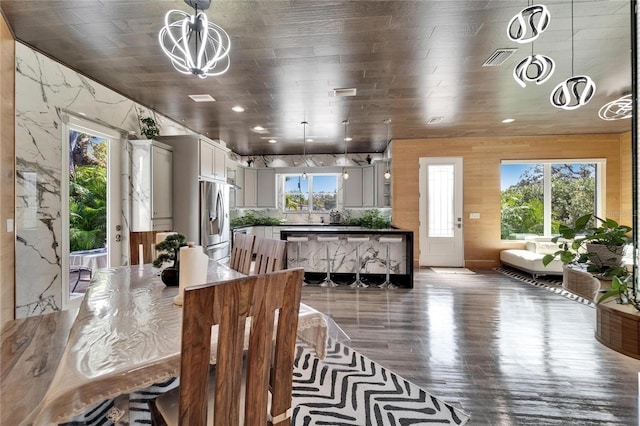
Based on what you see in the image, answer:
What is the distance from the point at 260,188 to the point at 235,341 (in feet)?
24.6

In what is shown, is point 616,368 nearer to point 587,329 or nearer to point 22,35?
point 587,329

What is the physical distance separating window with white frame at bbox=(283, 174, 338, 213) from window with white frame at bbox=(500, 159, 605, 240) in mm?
4078

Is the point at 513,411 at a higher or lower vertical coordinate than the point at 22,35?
lower

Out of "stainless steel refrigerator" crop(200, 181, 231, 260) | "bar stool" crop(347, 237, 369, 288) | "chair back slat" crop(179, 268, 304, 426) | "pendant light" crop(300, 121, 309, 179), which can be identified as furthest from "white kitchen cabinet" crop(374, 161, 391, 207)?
"chair back slat" crop(179, 268, 304, 426)

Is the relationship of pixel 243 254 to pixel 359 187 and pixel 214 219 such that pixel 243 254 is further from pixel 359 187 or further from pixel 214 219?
pixel 359 187

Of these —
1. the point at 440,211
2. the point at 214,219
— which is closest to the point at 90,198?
the point at 214,219

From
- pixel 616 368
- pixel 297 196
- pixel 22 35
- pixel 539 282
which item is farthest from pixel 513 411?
pixel 297 196

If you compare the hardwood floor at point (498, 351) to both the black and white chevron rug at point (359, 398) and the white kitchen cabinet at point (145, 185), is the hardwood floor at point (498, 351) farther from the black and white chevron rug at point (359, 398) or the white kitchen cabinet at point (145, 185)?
the white kitchen cabinet at point (145, 185)

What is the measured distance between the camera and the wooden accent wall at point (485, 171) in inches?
239

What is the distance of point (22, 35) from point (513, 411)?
488 centimetres

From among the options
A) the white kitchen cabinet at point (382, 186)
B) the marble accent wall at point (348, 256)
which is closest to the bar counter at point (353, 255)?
the marble accent wall at point (348, 256)

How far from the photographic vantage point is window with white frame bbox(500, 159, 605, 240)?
6.24 m

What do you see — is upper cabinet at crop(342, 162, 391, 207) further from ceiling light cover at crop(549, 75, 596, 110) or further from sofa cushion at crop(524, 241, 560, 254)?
ceiling light cover at crop(549, 75, 596, 110)

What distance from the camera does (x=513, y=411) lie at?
1.87 metres
